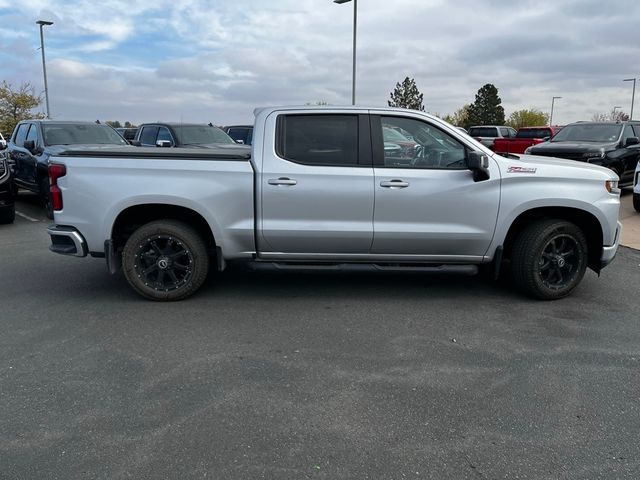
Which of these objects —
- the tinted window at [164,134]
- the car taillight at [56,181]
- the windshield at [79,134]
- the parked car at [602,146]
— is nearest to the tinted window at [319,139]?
the car taillight at [56,181]

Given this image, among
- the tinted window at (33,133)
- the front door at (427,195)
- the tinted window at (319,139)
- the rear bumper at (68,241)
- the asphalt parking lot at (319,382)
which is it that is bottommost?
the asphalt parking lot at (319,382)

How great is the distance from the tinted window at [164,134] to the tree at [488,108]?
5450 centimetres

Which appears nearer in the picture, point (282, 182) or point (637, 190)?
point (282, 182)

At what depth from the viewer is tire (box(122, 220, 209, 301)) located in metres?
5.13

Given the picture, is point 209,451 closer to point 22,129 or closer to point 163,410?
point 163,410

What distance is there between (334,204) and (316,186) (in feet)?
0.77

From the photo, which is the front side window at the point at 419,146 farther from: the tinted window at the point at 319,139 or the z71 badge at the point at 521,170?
the z71 badge at the point at 521,170

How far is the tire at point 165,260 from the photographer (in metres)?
5.13

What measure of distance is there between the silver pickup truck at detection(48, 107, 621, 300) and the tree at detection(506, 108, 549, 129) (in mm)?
69086

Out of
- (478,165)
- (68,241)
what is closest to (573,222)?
(478,165)

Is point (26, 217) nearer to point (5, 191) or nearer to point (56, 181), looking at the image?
point (5, 191)

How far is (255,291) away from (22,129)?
8933 millimetres

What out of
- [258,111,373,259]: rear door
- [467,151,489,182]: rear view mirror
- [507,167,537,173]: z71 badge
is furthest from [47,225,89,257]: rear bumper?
[507,167,537,173]: z71 badge

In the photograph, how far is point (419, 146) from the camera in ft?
16.9
